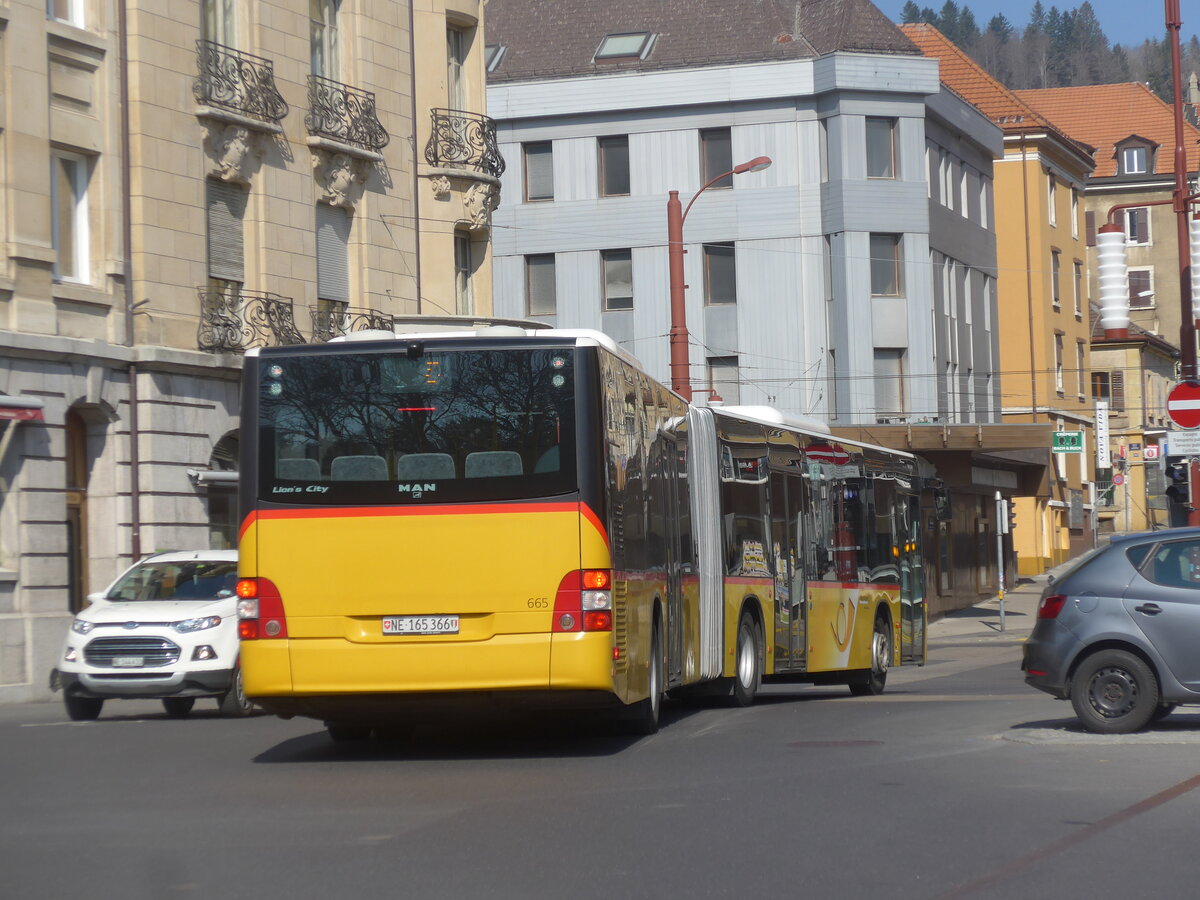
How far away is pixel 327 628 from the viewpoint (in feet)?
44.8

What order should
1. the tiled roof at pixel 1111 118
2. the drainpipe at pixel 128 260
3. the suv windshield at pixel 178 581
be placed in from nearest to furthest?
the suv windshield at pixel 178 581 → the drainpipe at pixel 128 260 → the tiled roof at pixel 1111 118

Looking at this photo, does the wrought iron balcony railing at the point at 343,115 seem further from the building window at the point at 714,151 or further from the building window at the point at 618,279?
the building window at the point at 618,279

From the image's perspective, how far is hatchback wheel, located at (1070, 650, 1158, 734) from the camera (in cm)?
1423

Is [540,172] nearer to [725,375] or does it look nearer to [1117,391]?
[725,375]

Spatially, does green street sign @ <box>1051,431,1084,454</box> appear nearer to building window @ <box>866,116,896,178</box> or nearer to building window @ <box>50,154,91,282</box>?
building window @ <box>866,116,896,178</box>

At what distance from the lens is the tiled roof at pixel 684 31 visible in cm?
5588

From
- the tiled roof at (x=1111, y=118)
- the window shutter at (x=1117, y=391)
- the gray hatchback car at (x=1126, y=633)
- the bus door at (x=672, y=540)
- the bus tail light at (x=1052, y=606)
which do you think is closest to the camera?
the gray hatchback car at (x=1126, y=633)

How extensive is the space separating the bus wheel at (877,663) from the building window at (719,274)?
106 feet

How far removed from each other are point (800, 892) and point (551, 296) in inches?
1992

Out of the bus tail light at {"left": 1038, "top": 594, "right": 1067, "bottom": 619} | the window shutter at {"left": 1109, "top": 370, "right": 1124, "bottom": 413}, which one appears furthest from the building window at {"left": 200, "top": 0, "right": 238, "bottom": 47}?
the window shutter at {"left": 1109, "top": 370, "right": 1124, "bottom": 413}

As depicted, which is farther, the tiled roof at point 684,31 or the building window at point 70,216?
the tiled roof at point 684,31

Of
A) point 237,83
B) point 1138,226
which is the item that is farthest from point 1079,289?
point 237,83

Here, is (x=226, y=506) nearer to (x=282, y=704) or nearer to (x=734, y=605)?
(x=734, y=605)

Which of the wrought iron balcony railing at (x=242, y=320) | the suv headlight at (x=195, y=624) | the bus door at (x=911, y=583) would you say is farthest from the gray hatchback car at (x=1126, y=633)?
the wrought iron balcony railing at (x=242, y=320)
